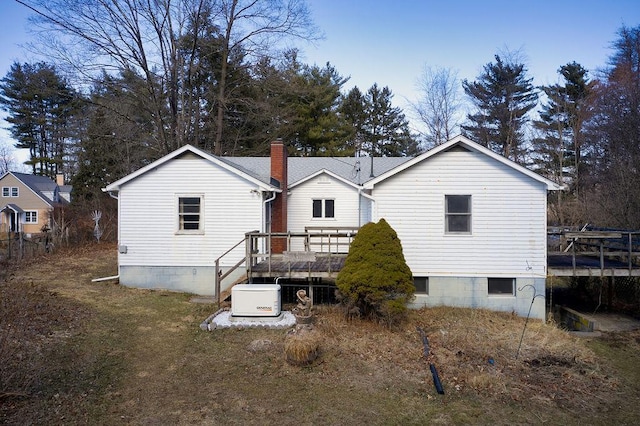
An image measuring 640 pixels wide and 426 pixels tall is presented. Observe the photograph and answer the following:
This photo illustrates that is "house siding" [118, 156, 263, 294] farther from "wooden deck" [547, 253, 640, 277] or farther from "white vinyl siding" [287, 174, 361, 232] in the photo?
"wooden deck" [547, 253, 640, 277]

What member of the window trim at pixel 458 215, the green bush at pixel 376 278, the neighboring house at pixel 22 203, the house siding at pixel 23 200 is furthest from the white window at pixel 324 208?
the house siding at pixel 23 200

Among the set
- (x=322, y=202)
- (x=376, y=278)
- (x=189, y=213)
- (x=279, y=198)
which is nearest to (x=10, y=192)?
(x=279, y=198)

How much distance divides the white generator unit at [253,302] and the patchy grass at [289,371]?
56 cm

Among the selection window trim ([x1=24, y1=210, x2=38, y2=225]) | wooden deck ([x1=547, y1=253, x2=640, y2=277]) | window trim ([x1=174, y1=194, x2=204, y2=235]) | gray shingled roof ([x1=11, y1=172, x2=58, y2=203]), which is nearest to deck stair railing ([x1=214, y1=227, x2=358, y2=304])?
window trim ([x1=174, y1=194, x2=204, y2=235])

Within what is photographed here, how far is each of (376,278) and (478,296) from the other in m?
4.59

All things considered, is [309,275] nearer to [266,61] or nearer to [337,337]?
[337,337]

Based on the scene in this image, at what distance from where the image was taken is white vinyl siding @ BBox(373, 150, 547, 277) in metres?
13.1

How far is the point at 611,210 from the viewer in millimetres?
20953

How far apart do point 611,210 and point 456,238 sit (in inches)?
498

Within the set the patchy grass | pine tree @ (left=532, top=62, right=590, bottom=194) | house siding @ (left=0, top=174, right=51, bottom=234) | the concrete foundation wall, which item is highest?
pine tree @ (left=532, top=62, right=590, bottom=194)

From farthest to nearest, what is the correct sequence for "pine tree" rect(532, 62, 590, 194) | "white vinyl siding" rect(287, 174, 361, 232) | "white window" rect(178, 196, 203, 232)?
"pine tree" rect(532, 62, 590, 194) < "white vinyl siding" rect(287, 174, 361, 232) < "white window" rect(178, 196, 203, 232)

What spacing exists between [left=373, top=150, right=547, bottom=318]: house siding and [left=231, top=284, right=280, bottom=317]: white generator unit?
442 cm

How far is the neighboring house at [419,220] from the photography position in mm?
13102

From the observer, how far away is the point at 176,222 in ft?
48.2
